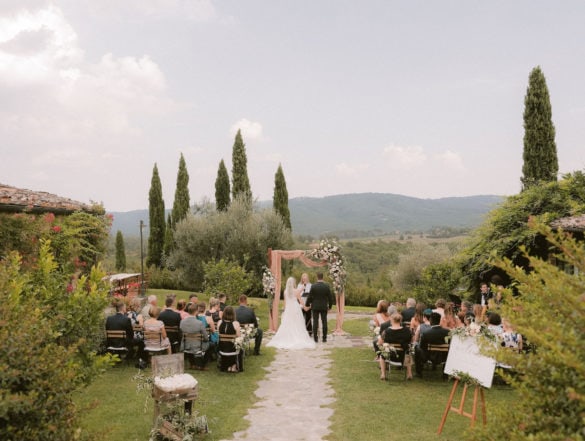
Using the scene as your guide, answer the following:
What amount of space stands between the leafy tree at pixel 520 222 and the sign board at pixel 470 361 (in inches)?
316

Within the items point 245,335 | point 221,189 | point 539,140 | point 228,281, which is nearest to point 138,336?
point 245,335

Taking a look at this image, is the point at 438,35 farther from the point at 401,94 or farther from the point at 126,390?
the point at 126,390

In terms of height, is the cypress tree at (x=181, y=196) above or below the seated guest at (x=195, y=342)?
above

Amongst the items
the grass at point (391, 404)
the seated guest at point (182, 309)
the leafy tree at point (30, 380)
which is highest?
the leafy tree at point (30, 380)

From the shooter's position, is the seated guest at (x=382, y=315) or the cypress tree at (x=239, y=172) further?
the cypress tree at (x=239, y=172)

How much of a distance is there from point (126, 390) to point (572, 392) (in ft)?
26.8

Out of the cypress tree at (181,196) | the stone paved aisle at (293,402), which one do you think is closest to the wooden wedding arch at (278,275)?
the stone paved aisle at (293,402)

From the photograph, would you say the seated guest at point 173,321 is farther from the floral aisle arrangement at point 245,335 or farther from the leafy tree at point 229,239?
the leafy tree at point 229,239

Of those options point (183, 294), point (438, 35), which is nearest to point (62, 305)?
point (438, 35)

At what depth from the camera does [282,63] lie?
67.8ft

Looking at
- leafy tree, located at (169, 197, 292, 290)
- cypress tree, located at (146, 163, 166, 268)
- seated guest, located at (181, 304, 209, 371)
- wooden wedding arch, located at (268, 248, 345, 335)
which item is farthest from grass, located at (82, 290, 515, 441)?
cypress tree, located at (146, 163, 166, 268)

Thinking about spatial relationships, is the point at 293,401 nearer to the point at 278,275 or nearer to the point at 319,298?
the point at 319,298

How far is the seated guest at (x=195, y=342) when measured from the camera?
10.7 meters

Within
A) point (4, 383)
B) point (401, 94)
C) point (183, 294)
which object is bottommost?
point (183, 294)
